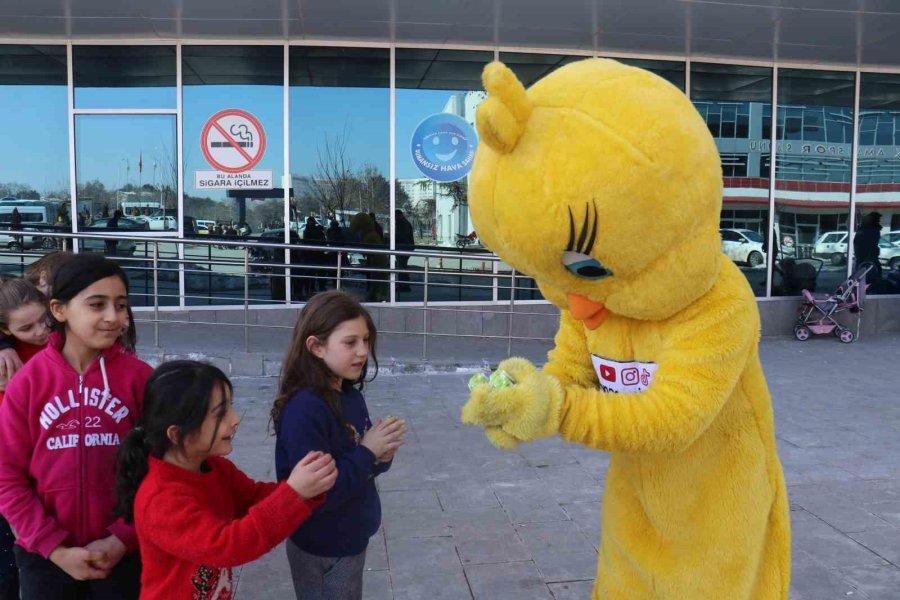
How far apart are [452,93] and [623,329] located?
820cm

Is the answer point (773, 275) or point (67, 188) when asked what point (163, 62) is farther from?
point (773, 275)

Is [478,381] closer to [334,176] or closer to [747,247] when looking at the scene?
[334,176]

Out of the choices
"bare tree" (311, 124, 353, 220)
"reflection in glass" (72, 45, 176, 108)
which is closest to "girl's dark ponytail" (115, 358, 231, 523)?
"bare tree" (311, 124, 353, 220)

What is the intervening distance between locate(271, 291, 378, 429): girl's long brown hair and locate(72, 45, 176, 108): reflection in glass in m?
7.80

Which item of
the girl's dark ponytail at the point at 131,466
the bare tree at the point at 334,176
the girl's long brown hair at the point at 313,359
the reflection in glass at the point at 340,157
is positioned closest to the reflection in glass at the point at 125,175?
the reflection in glass at the point at 340,157

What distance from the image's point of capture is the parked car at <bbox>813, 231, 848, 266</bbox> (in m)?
10.7

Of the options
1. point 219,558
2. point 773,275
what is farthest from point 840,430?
point 219,558

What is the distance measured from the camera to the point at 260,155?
30.7 ft

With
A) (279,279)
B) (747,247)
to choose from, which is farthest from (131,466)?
(747,247)

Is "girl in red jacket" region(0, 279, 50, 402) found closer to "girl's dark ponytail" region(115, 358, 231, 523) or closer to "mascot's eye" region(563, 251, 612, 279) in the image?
"girl's dark ponytail" region(115, 358, 231, 523)

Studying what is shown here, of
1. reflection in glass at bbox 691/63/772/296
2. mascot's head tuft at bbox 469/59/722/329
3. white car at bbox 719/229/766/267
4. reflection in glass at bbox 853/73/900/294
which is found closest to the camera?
mascot's head tuft at bbox 469/59/722/329

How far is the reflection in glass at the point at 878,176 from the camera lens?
34.9 ft

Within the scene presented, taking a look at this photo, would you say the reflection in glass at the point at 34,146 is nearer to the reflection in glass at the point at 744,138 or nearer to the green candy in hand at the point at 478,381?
the reflection in glass at the point at 744,138

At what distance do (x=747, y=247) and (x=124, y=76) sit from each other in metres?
8.46
